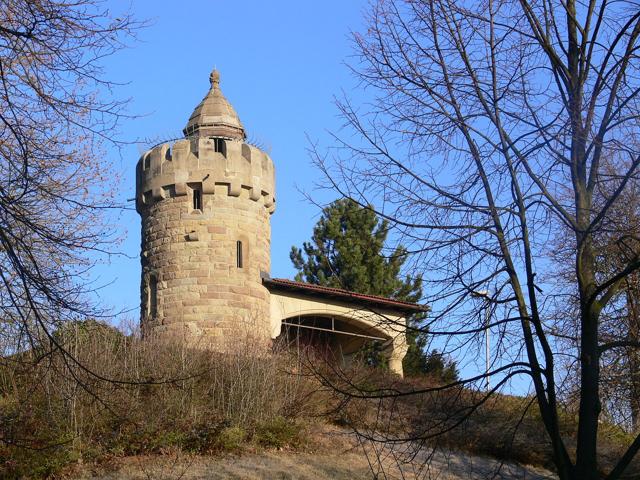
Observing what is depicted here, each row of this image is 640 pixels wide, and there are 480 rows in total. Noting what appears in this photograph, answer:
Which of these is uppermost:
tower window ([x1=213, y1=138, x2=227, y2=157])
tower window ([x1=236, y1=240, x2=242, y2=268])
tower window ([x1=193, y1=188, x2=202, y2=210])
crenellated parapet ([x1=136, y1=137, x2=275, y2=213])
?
tower window ([x1=213, y1=138, x2=227, y2=157])

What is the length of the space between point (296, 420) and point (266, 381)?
3.14ft

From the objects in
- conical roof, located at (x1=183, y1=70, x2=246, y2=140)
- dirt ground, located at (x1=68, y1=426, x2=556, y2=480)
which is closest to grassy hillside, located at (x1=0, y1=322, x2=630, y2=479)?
dirt ground, located at (x1=68, y1=426, x2=556, y2=480)

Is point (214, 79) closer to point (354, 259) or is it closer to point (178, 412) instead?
point (354, 259)

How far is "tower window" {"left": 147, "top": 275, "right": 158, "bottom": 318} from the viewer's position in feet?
92.8

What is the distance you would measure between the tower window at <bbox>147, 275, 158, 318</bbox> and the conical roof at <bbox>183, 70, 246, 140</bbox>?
183 inches

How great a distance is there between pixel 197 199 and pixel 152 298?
3124 millimetres

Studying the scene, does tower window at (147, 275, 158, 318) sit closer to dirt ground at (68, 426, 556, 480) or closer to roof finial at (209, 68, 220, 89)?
roof finial at (209, 68, 220, 89)

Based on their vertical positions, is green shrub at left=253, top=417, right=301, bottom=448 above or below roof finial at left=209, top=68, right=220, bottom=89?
below

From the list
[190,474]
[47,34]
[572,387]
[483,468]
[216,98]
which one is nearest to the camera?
[47,34]

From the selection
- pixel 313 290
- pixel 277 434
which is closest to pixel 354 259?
pixel 313 290

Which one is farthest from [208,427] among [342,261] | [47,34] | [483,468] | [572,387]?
[342,261]

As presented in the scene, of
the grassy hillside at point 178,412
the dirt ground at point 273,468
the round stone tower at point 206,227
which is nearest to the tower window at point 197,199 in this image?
the round stone tower at point 206,227

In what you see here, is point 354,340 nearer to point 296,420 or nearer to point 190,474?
point 296,420

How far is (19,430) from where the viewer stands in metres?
17.2
